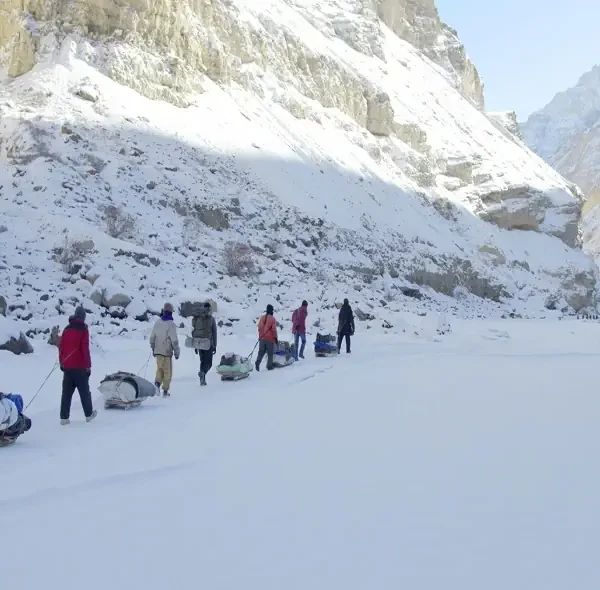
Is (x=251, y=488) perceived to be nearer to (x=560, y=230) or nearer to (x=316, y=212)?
(x=316, y=212)

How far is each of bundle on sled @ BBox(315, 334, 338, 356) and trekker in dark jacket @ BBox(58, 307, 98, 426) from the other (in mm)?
8167

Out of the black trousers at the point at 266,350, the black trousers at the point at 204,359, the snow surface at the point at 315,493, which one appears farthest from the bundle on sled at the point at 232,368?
the snow surface at the point at 315,493

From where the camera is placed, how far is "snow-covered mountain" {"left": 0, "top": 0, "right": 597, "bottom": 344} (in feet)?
64.1

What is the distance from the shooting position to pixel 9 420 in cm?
598

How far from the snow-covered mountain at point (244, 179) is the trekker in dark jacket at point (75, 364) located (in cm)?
604

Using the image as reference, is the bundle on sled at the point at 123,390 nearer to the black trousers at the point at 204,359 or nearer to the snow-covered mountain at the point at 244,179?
the black trousers at the point at 204,359

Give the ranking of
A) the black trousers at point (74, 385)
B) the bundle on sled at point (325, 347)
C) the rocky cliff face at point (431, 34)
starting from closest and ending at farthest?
the black trousers at point (74, 385) < the bundle on sled at point (325, 347) < the rocky cliff face at point (431, 34)

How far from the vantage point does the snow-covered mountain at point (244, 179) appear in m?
19.5

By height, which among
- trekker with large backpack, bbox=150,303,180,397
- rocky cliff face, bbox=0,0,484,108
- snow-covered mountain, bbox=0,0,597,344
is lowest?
trekker with large backpack, bbox=150,303,180,397

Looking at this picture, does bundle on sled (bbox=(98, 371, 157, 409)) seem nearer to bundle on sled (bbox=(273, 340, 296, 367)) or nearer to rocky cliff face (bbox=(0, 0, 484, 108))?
bundle on sled (bbox=(273, 340, 296, 367))

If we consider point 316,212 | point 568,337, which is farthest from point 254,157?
point 568,337

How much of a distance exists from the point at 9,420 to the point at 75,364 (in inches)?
61.2

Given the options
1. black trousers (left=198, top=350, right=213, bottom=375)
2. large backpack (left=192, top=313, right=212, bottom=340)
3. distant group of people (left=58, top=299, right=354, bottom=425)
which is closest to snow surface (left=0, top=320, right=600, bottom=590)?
distant group of people (left=58, top=299, right=354, bottom=425)

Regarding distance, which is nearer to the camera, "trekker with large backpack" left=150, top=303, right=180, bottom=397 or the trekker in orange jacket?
"trekker with large backpack" left=150, top=303, right=180, bottom=397
